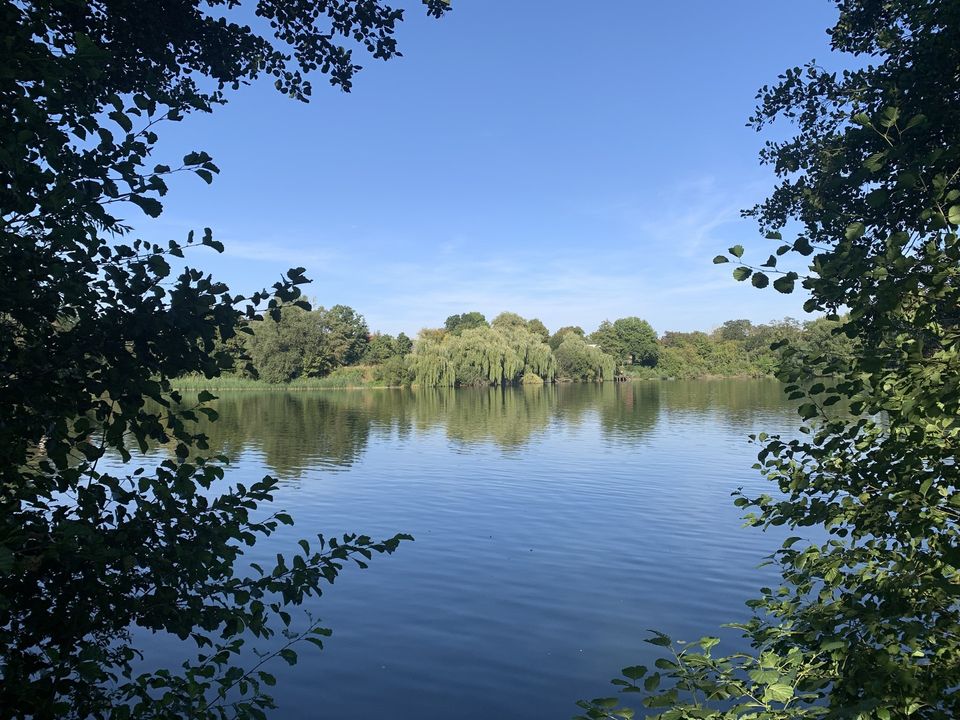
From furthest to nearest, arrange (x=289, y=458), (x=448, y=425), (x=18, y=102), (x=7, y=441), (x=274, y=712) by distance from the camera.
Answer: (x=448, y=425) < (x=289, y=458) < (x=274, y=712) < (x=7, y=441) < (x=18, y=102)

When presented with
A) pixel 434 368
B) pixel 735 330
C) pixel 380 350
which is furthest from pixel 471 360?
pixel 735 330

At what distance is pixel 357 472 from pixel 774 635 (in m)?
18.2

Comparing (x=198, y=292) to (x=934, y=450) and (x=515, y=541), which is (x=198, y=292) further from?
(x=515, y=541)

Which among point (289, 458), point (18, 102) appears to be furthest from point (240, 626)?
point (289, 458)

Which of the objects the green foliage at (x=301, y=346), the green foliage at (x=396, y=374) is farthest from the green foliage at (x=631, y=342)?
the green foliage at (x=301, y=346)

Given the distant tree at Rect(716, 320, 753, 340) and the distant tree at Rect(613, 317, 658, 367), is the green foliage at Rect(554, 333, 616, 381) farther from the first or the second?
the distant tree at Rect(716, 320, 753, 340)

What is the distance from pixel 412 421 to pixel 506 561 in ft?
84.7

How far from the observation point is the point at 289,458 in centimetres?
2338

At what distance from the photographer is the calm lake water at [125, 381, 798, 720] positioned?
7.54 meters

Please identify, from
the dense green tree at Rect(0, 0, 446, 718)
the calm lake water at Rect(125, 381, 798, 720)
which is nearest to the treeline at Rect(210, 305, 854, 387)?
the calm lake water at Rect(125, 381, 798, 720)

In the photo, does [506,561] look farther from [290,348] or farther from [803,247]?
[290,348]

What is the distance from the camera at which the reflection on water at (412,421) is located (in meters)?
25.7

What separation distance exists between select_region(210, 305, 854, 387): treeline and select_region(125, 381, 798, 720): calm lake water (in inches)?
1147

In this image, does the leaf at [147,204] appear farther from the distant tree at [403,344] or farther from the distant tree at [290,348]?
the distant tree at [403,344]
